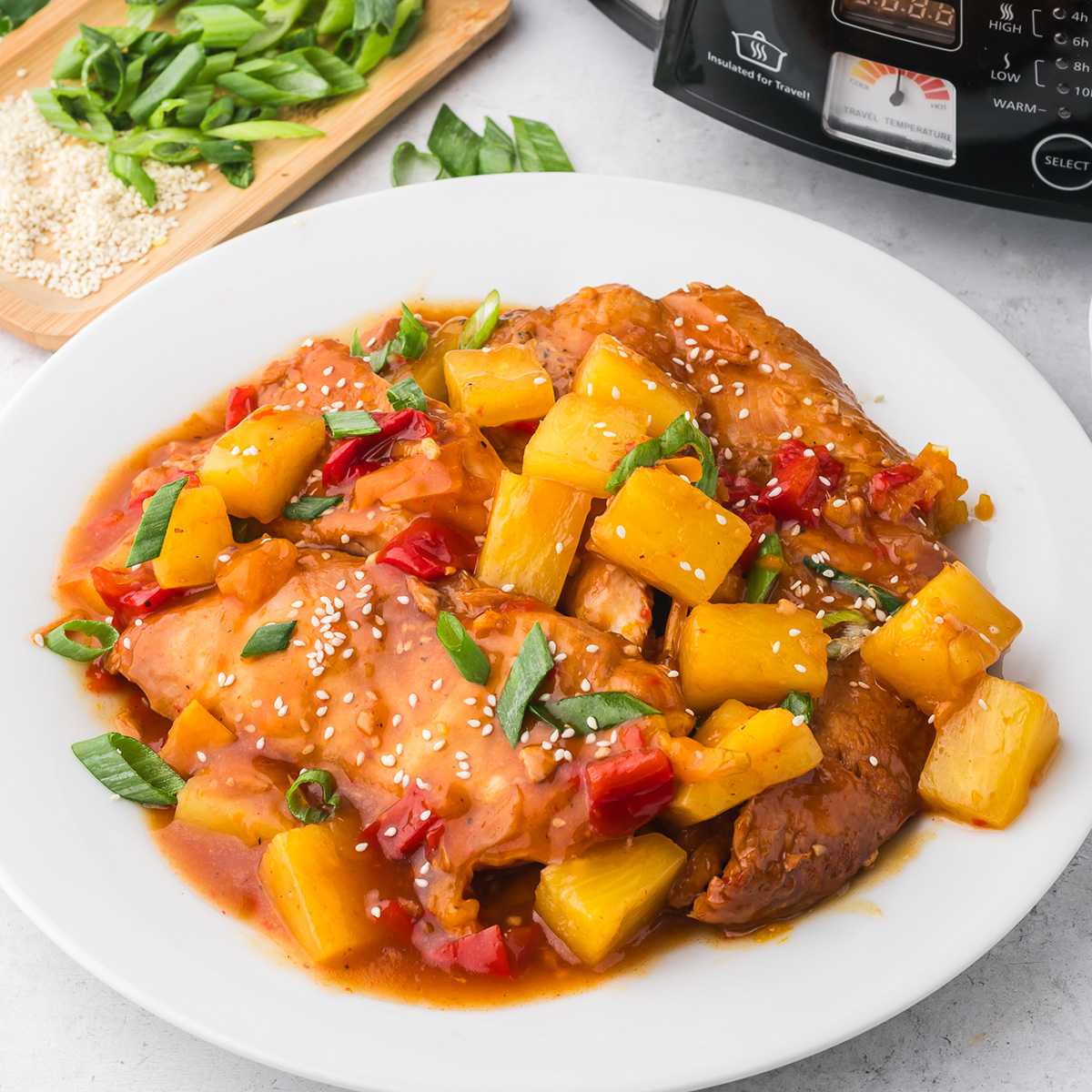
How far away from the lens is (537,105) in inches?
191

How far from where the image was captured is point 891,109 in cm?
371

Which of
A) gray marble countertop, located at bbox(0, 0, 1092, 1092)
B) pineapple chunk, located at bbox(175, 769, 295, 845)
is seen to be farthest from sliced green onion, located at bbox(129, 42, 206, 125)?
pineapple chunk, located at bbox(175, 769, 295, 845)

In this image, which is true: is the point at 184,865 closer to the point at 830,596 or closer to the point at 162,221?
the point at 830,596

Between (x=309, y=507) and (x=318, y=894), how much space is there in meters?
1.08

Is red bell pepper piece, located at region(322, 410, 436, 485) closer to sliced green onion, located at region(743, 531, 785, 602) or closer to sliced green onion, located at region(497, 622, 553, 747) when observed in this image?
sliced green onion, located at region(497, 622, 553, 747)

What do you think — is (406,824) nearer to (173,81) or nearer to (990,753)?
(990,753)

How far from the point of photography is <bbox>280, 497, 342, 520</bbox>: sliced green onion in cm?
311

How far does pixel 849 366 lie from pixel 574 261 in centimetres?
98

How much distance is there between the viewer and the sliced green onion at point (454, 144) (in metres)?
4.47

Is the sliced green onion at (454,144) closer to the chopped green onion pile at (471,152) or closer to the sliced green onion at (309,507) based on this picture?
the chopped green onion pile at (471,152)

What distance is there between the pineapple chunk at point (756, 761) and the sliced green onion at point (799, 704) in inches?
3.2

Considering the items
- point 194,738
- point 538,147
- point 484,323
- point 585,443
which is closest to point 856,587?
point 585,443

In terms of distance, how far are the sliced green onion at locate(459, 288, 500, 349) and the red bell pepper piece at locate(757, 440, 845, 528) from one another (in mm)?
1022

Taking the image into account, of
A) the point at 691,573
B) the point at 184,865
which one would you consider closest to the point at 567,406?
the point at 691,573
